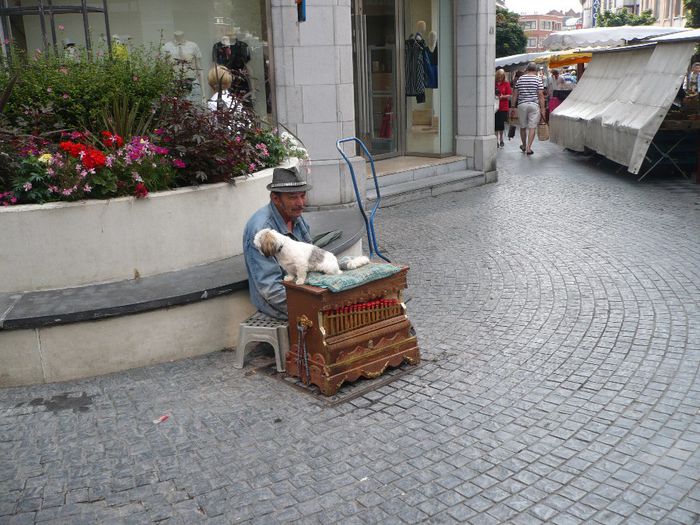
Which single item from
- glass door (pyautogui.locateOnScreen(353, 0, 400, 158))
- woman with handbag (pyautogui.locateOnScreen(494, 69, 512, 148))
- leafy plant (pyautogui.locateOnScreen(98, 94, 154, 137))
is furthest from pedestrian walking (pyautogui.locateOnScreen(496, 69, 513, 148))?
leafy plant (pyautogui.locateOnScreen(98, 94, 154, 137))

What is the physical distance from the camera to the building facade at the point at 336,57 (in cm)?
1028

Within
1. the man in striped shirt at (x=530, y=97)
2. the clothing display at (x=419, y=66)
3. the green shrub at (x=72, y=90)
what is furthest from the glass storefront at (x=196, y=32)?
the man in striped shirt at (x=530, y=97)

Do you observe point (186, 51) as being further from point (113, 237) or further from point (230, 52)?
point (113, 237)

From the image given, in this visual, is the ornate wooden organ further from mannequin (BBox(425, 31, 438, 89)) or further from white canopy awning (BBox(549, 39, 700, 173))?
mannequin (BBox(425, 31, 438, 89))

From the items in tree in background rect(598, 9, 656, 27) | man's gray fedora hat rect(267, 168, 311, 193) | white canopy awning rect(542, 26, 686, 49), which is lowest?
man's gray fedora hat rect(267, 168, 311, 193)

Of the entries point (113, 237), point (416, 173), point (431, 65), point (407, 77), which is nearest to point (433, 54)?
point (431, 65)

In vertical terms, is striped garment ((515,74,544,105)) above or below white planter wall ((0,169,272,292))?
above

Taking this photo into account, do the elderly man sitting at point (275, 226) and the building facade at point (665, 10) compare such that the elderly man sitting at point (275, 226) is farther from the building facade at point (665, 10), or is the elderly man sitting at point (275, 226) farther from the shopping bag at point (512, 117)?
the building facade at point (665, 10)

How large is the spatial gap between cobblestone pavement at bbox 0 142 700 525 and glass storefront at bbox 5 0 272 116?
19.0ft

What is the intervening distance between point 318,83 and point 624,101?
665cm

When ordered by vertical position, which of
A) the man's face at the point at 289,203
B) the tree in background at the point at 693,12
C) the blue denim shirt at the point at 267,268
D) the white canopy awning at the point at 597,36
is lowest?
the blue denim shirt at the point at 267,268

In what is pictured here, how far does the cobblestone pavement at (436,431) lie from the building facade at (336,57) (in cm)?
427

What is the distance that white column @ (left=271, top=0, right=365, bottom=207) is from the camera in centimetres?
1020

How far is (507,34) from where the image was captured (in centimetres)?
5359
